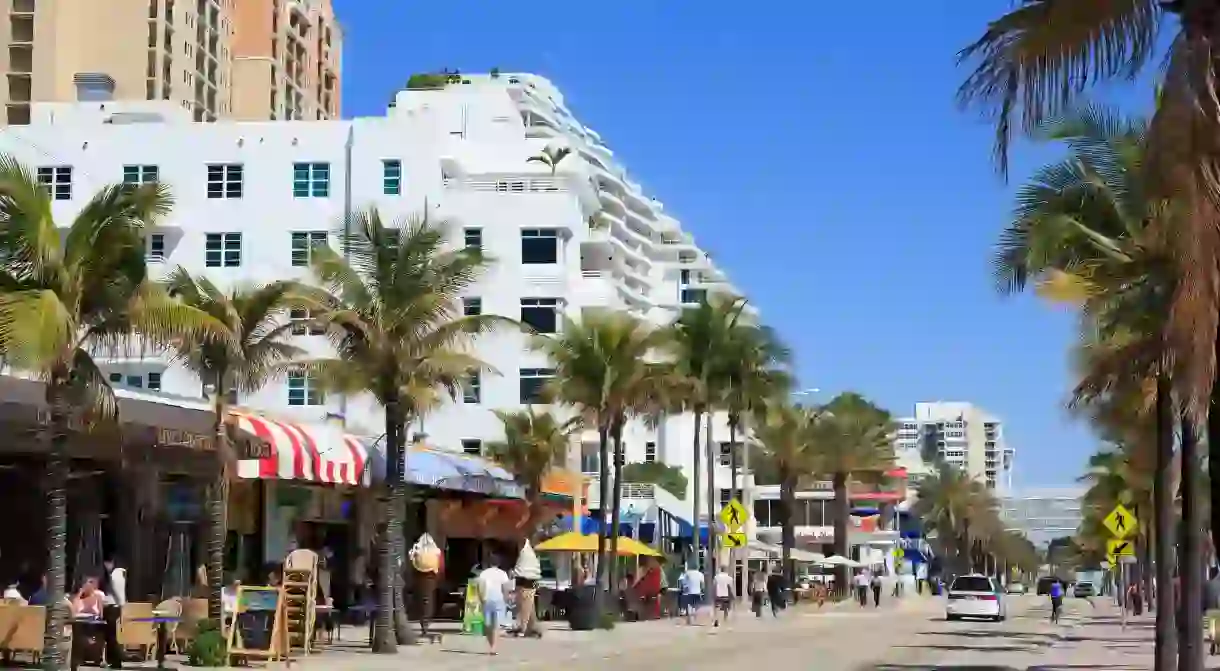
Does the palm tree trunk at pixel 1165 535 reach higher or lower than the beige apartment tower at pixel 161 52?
lower

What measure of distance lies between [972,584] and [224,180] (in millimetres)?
36583

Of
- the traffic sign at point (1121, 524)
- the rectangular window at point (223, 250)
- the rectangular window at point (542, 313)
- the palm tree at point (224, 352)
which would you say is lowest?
the traffic sign at point (1121, 524)

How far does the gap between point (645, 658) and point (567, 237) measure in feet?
144

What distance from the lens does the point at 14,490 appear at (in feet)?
98.5

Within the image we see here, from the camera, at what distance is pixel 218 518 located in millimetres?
26219

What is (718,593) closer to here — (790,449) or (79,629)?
(790,449)

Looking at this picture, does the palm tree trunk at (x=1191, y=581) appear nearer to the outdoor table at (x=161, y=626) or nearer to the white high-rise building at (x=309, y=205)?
the outdoor table at (x=161, y=626)

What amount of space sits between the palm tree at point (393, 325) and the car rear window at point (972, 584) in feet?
96.2

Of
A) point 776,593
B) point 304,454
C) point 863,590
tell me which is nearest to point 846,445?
point 863,590

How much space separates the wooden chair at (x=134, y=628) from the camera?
24.0 metres

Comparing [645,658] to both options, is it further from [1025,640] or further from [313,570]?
[1025,640]

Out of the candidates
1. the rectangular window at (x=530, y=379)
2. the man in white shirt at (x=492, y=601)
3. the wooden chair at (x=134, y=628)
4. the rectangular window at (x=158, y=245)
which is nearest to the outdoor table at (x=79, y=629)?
the wooden chair at (x=134, y=628)

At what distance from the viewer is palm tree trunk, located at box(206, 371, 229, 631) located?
84.0 feet

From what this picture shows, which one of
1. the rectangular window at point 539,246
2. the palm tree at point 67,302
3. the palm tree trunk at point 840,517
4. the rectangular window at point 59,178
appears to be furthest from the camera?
the palm tree trunk at point 840,517
